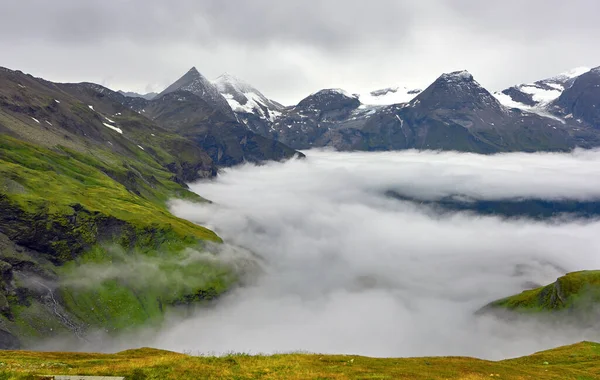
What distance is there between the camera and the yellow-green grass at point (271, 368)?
35094mm

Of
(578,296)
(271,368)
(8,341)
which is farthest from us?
(578,296)

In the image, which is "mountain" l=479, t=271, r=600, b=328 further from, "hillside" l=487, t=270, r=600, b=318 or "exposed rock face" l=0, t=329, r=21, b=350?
"exposed rock face" l=0, t=329, r=21, b=350

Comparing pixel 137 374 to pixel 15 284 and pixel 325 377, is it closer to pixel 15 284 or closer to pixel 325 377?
pixel 325 377

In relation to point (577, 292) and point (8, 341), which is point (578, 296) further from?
point (8, 341)

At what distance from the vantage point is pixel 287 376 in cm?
3738

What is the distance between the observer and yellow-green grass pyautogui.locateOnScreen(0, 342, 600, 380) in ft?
115

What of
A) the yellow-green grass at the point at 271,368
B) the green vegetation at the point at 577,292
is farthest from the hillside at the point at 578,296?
the yellow-green grass at the point at 271,368

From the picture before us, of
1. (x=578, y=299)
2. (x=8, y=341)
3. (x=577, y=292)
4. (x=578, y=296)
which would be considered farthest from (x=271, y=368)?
(x=577, y=292)

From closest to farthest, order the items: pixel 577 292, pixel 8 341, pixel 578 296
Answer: pixel 8 341, pixel 578 296, pixel 577 292

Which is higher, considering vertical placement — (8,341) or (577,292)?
(577,292)

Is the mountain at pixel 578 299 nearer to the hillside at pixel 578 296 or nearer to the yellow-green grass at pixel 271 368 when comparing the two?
the hillside at pixel 578 296

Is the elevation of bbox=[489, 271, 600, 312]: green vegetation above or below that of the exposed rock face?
above

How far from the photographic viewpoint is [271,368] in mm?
40438

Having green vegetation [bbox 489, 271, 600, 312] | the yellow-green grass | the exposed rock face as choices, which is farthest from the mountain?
the exposed rock face
